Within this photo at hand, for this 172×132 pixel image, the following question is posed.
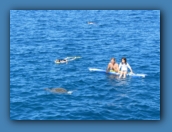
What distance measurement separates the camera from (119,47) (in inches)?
164

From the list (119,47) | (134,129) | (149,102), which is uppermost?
(119,47)

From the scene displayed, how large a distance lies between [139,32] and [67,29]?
2.75ft

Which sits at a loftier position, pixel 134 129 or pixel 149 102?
pixel 149 102

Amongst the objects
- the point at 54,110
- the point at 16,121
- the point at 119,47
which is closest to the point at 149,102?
the point at 119,47

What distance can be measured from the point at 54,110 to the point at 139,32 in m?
1.33

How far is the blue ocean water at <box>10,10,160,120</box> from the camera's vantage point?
4.12 meters

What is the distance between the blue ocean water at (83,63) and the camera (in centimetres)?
412

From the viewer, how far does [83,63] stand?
13.7ft

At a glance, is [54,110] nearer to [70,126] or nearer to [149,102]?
[70,126]
